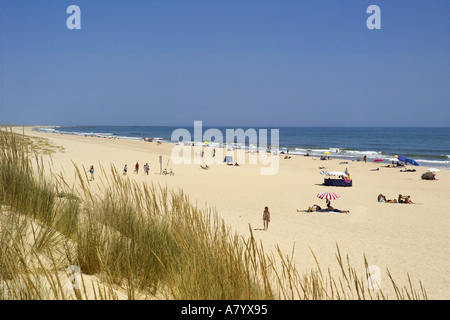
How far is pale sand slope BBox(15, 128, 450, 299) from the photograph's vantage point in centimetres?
767

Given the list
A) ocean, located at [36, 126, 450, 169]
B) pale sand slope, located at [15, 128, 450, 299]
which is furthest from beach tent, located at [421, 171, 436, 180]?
ocean, located at [36, 126, 450, 169]

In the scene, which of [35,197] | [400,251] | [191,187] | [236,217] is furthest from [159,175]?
[35,197]

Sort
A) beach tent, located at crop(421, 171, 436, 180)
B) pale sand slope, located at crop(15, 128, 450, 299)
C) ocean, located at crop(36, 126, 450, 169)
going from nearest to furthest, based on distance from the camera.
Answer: pale sand slope, located at crop(15, 128, 450, 299) < beach tent, located at crop(421, 171, 436, 180) < ocean, located at crop(36, 126, 450, 169)

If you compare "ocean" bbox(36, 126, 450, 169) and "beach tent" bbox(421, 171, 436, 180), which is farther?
"ocean" bbox(36, 126, 450, 169)

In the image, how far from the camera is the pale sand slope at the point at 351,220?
302 inches

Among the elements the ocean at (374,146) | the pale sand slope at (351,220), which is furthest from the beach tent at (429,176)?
the ocean at (374,146)

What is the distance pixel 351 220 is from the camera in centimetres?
1201

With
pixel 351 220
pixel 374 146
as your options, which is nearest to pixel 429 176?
pixel 351 220

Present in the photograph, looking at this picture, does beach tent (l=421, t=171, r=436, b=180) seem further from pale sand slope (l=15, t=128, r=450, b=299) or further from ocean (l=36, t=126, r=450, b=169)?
ocean (l=36, t=126, r=450, b=169)

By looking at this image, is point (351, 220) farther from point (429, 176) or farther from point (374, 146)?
point (374, 146)

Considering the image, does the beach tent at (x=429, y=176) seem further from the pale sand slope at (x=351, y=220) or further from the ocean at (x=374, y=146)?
the ocean at (x=374, y=146)

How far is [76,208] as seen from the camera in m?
3.65
